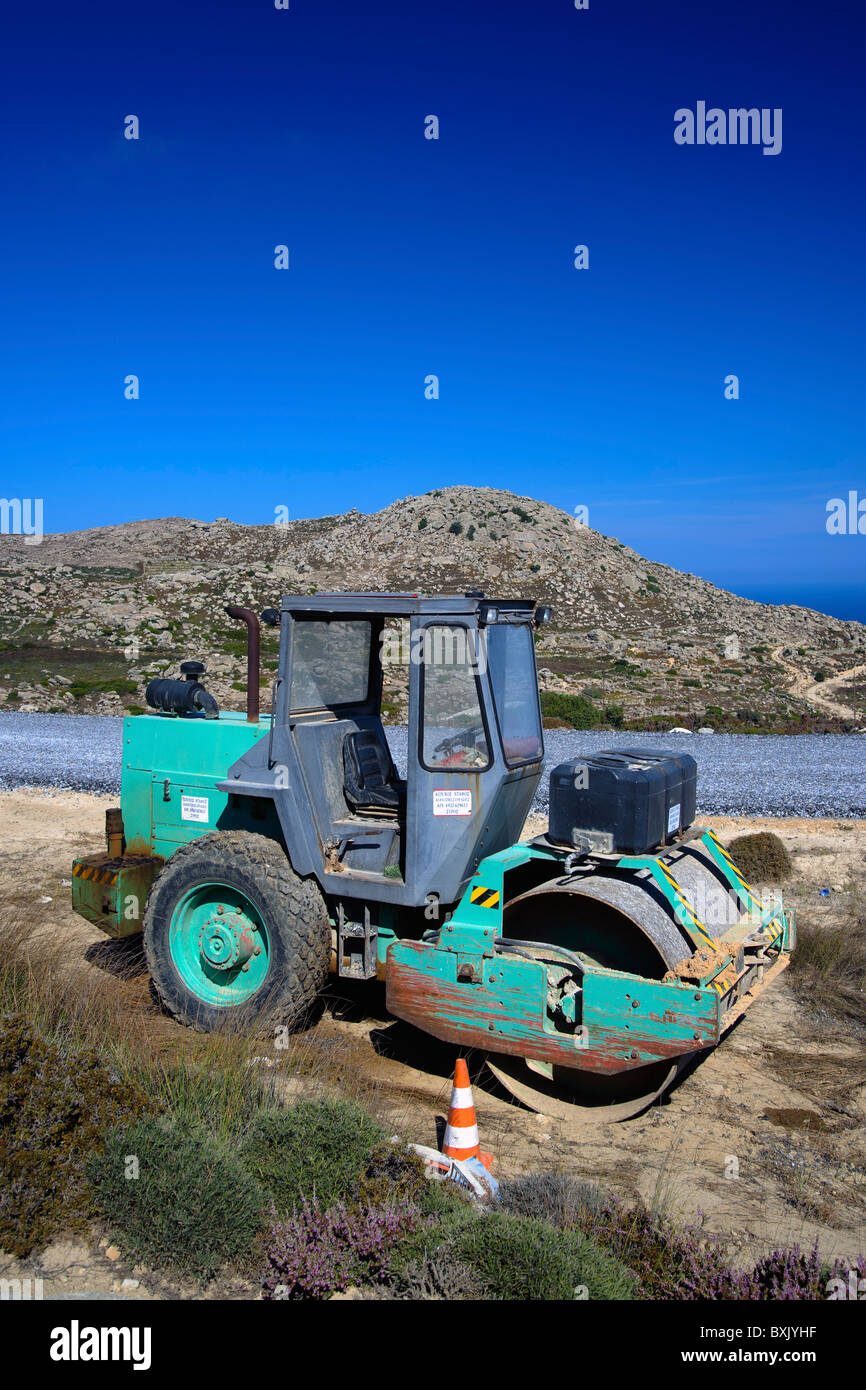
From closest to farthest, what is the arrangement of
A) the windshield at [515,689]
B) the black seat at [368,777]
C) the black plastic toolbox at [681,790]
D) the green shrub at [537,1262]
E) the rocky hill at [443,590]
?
the green shrub at [537,1262] < the windshield at [515,689] < the black plastic toolbox at [681,790] < the black seat at [368,777] < the rocky hill at [443,590]

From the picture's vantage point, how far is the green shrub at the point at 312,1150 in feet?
14.3

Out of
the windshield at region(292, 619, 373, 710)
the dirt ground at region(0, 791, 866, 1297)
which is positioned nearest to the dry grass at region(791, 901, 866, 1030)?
the dirt ground at region(0, 791, 866, 1297)

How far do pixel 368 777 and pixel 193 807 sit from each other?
1.44 meters

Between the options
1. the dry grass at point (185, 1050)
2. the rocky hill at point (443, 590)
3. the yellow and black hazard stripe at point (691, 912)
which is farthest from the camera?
the rocky hill at point (443, 590)

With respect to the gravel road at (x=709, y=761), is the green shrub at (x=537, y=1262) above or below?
below

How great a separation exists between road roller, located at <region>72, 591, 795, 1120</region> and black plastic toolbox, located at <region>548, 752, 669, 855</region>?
1 cm

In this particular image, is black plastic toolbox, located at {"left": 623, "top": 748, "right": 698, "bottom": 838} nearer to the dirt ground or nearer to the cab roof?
the cab roof

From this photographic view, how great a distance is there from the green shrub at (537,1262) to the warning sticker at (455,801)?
2233 millimetres

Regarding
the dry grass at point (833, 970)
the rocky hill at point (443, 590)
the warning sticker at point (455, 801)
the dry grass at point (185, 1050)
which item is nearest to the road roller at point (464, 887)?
the warning sticker at point (455, 801)

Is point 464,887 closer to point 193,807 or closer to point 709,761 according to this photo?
point 193,807

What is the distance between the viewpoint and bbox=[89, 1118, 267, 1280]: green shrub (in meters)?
3.99

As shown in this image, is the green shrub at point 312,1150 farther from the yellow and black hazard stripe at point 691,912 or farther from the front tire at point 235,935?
the yellow and black hazard stripe at point 691,912

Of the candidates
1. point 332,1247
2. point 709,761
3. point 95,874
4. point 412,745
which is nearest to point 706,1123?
point 332,1247
